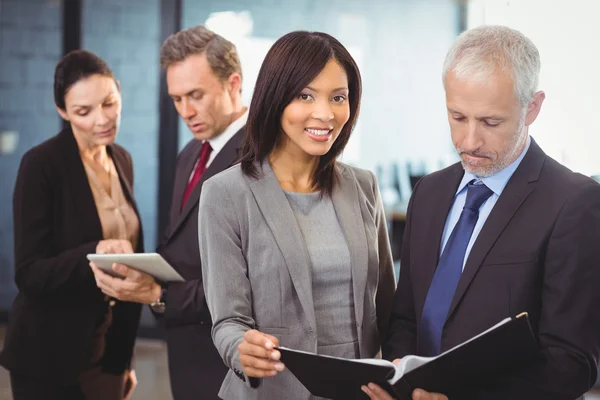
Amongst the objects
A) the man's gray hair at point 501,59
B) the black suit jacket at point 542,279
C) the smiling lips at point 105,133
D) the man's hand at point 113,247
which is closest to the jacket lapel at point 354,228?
the black suit jacket at point 542,279

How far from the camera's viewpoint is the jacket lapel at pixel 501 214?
1715mm

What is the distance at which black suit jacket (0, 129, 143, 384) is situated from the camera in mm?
2732

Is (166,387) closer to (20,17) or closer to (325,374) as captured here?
(20,17)

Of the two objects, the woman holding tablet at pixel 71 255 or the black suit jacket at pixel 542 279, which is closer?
the black suit jacket at pixel 542 279

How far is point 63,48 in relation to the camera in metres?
5.92

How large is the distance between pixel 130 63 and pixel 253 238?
417cm

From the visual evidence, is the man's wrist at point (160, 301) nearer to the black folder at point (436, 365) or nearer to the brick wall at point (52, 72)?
the black folder at point (436, 365)

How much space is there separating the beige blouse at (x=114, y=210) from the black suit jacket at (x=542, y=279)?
1.58 metres

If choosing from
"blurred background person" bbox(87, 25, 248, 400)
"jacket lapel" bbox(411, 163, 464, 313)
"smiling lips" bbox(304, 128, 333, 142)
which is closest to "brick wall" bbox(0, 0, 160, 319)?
"blurred background person" bbox(87, 25, 248, 400)

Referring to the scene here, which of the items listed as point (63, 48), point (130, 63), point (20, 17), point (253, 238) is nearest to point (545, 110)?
point (253, 238)

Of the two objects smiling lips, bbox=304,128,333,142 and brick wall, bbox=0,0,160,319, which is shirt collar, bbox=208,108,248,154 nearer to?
smiling lips, bbox=304,128,333,142

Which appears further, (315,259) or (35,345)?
(35,345)

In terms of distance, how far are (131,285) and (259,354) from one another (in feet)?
3.37

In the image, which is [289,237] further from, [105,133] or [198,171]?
[105,133]
